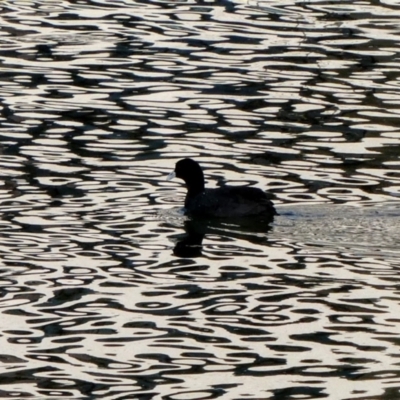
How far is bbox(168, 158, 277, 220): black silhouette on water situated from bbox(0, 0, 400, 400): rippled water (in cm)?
18

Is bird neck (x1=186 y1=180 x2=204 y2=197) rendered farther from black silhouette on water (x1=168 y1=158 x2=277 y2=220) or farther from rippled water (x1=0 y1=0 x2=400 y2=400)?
rippled water (x1=0 y1=0 x2=400 y2=400)

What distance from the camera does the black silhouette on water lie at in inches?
694

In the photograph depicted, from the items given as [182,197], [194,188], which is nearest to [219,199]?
[194,188]

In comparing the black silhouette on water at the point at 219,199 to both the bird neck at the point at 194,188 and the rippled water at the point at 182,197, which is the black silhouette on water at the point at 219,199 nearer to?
the bird neck at the point at 194,188

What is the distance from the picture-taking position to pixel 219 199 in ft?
59.8

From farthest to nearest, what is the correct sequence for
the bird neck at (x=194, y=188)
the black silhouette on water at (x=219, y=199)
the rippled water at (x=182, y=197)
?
the bird neck at (x=194, y=188) → the black silhouette on water at (x=219, y=199) → the rippled water at (x=182, y=197)

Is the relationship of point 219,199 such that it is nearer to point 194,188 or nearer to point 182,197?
point 194,188

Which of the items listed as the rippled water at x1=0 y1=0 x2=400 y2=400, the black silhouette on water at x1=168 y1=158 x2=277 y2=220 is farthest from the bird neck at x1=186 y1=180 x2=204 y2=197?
the rippled water at x1=0 y1=0 x2=400 y2=400

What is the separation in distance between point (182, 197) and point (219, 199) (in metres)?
1.25

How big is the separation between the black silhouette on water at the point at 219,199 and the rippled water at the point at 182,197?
178mm

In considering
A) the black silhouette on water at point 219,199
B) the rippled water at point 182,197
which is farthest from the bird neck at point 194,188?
the rippled water at point 182,197

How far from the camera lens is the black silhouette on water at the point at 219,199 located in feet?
57.8

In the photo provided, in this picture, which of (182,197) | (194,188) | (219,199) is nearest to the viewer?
(219,199)

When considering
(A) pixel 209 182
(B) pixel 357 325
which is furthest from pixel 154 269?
(A) pixel 209 182
